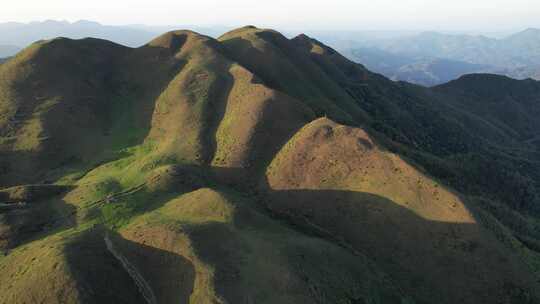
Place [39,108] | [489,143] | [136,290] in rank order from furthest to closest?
[489,143]
[39,108]
[136,290]

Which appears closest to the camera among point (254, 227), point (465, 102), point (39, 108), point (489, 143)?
point (254, 227)

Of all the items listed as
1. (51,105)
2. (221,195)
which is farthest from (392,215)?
(51,105)

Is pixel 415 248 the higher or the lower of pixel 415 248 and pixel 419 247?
the lower

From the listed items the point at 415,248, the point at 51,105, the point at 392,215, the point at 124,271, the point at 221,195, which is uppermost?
the point at 221,195

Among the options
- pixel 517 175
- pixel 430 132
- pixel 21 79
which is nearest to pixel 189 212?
pixel 21 79

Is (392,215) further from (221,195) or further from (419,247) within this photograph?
(221,195)

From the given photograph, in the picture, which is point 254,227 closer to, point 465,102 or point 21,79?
point 21,79

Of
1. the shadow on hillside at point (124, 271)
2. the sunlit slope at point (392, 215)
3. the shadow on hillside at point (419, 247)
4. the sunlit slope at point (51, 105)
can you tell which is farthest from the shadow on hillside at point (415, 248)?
the sunlit slope at point (51, 105)

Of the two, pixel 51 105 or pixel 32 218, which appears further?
pixel 51 105
